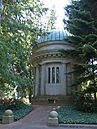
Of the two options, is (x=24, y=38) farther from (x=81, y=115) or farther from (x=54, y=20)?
(x=54, y=20)

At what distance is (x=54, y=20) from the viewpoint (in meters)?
31.1

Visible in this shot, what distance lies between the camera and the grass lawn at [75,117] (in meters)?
14.6

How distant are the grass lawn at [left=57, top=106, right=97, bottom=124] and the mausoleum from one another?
528cm

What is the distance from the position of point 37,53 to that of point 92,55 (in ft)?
23.7

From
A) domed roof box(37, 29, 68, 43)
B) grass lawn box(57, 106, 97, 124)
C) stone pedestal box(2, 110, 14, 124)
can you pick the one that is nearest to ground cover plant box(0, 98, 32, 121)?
stone pedestal box(2, 110, 14, 124)

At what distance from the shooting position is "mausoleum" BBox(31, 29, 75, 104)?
915 inches

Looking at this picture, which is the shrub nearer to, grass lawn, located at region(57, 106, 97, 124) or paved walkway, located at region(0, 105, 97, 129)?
grass lawn, located at region(57, 106, 97, 124)

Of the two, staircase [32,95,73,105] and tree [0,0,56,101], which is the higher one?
tree [0,0,56,101]

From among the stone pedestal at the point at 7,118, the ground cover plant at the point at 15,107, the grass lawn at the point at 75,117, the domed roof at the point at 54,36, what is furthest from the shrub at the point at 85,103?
the domed roof at the point at 54,36

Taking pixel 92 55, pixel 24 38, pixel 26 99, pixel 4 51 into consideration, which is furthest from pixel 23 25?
pixel 26 99

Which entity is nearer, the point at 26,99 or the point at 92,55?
the point at 92,55

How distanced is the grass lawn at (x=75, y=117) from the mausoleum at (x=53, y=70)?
17.3 feet

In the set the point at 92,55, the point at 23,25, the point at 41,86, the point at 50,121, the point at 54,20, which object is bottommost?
the point at 50,121

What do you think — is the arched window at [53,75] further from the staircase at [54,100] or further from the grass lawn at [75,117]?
the grass lawn at [75,117]
